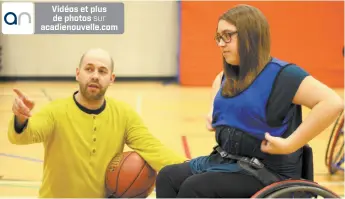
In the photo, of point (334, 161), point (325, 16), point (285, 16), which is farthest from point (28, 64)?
point (334, 161)

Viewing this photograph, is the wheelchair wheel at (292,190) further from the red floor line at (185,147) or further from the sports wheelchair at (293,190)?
the red floor line at (185,147)

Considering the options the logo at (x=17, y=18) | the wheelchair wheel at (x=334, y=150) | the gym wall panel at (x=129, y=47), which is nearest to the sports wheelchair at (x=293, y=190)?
the logo at (x=17, y=18)

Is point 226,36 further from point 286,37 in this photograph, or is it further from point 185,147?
point 286,37

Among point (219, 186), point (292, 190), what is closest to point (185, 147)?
point (219, 186)

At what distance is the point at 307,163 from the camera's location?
256cm

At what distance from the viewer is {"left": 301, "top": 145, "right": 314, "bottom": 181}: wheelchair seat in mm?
2553

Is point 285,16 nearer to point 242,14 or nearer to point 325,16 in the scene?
point 325,16

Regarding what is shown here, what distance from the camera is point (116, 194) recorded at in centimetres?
316

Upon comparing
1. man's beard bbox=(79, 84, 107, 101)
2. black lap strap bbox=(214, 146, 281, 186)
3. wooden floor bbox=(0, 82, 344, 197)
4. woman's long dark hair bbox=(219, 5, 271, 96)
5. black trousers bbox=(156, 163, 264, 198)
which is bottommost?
wooden floor bbox=(0, 82, 344, 197)

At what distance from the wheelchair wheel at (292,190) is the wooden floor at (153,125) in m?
0.50

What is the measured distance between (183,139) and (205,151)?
1.65 ft

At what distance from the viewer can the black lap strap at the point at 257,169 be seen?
243 cm

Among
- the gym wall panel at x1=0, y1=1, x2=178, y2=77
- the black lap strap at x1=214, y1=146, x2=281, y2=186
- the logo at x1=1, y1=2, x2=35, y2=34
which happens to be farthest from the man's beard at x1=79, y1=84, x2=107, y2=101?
the gym wall panel at x1=0, y1=1, x2=178, y2=77

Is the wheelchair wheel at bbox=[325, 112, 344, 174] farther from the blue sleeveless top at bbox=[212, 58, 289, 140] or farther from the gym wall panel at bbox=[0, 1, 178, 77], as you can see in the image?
the gym wall panel at bbox=[0, 1, 178, 77]
